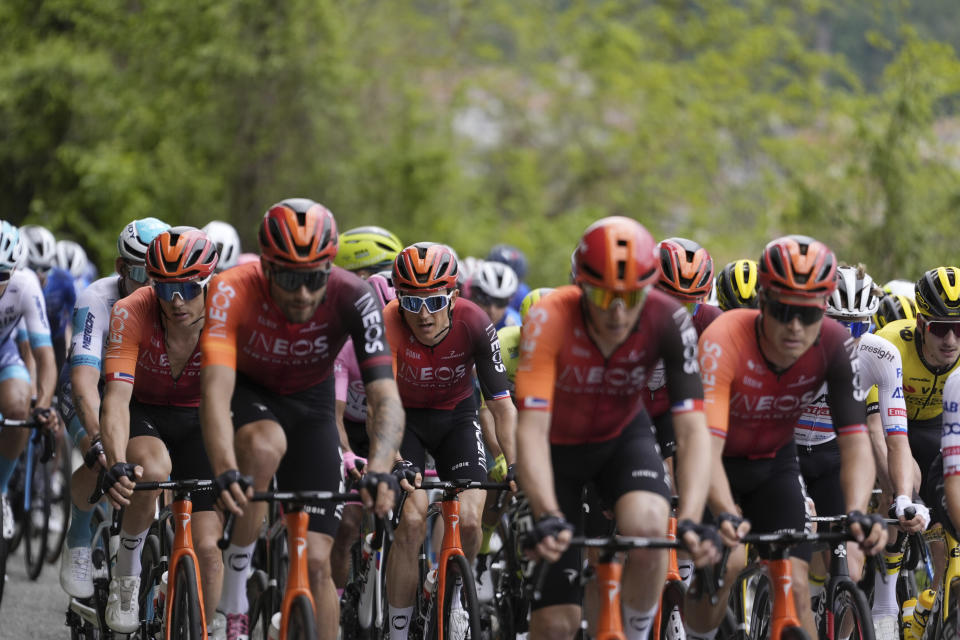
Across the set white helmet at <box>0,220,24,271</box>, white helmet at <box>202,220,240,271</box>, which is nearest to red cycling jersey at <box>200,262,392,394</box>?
white helmet at <box>0,220,24,271</box>

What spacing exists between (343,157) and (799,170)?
8653 mm

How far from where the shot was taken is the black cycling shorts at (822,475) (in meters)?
7.80

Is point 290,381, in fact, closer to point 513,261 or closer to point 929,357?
point 929,357

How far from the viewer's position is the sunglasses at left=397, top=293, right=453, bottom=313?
25.1ft

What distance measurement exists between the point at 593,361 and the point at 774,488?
146cm

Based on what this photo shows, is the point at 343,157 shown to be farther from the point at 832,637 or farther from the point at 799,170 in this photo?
the point at 832,637

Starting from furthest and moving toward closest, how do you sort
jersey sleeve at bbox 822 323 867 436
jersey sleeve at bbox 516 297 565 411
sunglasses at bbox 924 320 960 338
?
sunglasses at bbox 924 320 960 338 < jersey sleeve at bbox 822 323 867 436 < jersey sleeve at bbox 516 297 565 411

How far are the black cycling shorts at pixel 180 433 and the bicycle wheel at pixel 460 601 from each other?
1.48 meters

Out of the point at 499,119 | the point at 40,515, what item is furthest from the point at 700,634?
the point at 499,119

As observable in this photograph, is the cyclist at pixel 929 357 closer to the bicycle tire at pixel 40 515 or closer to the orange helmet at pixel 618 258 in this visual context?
the orange helmet at pixel 618 258

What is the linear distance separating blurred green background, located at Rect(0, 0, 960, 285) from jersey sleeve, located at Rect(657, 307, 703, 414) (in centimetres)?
1383

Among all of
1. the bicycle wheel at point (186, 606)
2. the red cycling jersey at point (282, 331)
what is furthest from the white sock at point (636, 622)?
the bicycle wheel at point (186, 606)

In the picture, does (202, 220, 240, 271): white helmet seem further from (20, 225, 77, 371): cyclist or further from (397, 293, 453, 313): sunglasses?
(397, 293, 453, 313): sunglasses

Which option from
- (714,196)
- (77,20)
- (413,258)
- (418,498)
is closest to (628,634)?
(418,498)
